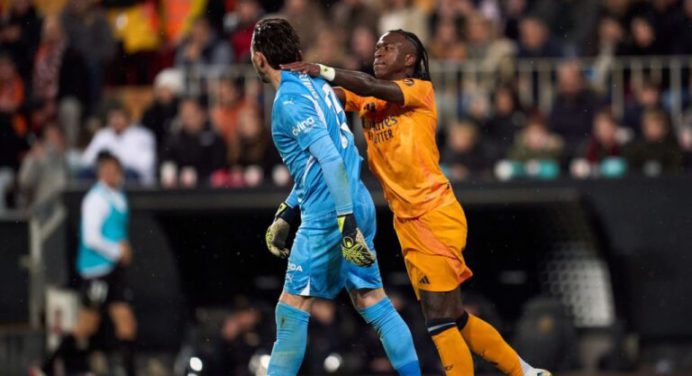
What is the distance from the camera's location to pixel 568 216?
1575cm

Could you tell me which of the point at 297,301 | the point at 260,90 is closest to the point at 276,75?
the point at 297,301

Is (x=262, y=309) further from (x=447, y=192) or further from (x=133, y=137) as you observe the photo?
(x=447, y=192)

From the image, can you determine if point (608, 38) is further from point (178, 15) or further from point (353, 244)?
point (353, 244)

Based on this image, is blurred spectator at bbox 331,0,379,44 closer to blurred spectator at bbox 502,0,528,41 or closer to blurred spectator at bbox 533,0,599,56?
blurred spectator at bbox 502,0,528,41

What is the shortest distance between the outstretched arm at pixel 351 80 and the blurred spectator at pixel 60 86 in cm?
967

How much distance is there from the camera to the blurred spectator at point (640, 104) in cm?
1553

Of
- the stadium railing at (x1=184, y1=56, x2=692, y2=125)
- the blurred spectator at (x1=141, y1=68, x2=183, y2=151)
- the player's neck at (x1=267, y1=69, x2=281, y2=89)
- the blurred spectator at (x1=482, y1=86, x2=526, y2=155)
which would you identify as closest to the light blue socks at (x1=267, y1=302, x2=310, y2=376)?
the player's neck at (x1=267, y1=69, x2=281, y2=89)

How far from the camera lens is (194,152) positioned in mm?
15945

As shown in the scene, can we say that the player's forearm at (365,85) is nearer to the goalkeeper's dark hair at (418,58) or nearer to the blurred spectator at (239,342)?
the goalkeeper's dark hair at (418,58)

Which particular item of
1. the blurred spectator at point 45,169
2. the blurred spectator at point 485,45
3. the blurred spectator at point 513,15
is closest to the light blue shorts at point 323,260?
the blurred spectator at point 485,45

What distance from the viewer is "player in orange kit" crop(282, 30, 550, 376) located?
9.08m

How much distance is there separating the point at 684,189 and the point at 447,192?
6.48 m

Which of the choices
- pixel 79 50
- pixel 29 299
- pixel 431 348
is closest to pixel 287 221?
pixel 431 348

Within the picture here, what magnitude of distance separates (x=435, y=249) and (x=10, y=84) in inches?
433
